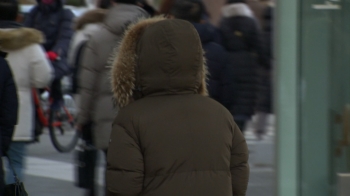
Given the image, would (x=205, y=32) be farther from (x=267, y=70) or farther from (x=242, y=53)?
(x=267, y=70)

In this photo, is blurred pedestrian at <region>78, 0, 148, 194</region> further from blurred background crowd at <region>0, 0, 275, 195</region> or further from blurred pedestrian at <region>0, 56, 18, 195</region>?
blurred pedestrian at <region>0, 56, 18, 195</region>

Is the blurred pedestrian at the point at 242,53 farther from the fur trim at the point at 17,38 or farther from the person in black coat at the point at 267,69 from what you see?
the fur trim at the point at 17,38

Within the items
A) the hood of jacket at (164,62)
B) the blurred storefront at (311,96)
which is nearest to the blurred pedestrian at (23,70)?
the blurred storefront at (311,96)

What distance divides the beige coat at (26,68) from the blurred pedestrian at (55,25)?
3.06 m

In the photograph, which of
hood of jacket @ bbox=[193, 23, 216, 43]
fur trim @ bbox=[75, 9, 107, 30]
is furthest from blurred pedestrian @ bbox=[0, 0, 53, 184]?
hood of jacket @ bbox=[193, 23, 216, 43]

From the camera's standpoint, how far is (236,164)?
313 centimetres

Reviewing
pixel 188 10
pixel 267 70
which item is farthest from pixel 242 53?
pixel 188 10

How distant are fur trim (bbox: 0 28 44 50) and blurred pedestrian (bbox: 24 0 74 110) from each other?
318cm

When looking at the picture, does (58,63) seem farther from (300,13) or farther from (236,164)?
(236,164)

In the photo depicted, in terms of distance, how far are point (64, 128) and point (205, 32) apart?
538 cm

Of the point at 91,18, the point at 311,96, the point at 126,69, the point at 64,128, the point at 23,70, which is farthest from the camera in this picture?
the point at 64,128

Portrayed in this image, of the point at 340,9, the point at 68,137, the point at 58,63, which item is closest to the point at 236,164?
the point at 340,9

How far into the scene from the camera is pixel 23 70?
613 centimetres

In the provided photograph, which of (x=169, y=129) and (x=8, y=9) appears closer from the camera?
(x=169, y=129)
